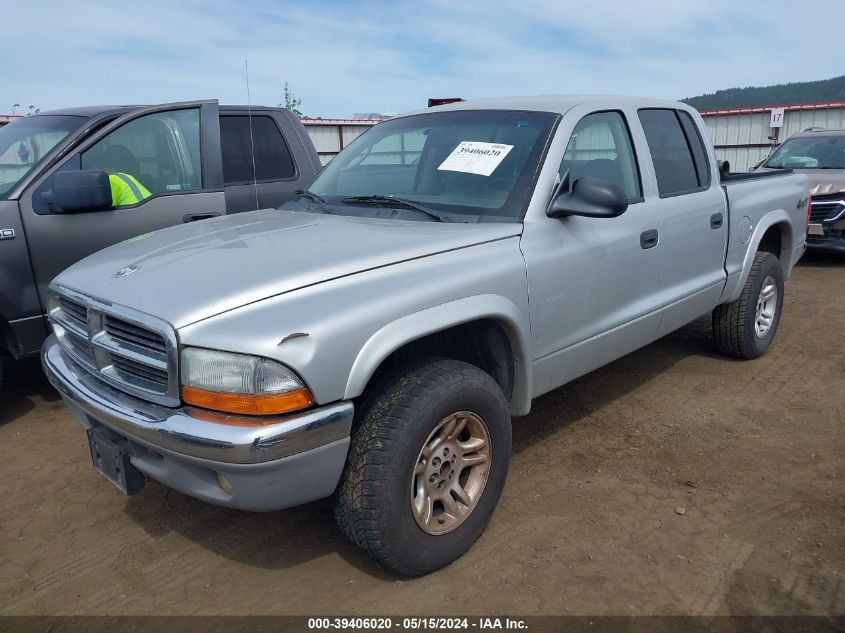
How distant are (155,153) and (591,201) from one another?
126 inches

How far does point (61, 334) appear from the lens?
116 inches

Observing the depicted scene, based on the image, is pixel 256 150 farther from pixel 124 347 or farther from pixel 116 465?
pixel 116 465

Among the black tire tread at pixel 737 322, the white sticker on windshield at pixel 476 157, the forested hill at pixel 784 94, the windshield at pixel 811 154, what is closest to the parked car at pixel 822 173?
the windshield at pixel 811 154

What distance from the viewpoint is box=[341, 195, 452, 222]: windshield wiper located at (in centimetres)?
309

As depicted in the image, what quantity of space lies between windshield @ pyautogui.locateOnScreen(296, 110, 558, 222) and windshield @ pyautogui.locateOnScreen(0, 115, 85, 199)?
74.5 inches

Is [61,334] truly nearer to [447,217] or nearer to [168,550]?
[168,550]

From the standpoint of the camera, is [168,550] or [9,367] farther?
[9,367]

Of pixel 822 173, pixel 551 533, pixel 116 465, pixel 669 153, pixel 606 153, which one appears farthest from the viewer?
pixel 822 173

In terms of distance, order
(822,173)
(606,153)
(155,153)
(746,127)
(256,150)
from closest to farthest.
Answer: (606,153) → (155,153) → (256,150) → (822,173) → (746,127)

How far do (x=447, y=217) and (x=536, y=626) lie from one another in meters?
1.70

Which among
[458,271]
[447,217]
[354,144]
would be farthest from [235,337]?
[354,144]

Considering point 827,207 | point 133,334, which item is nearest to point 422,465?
point 133,334

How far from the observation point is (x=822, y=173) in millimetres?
8961

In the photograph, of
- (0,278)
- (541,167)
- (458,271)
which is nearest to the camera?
(458,271)
